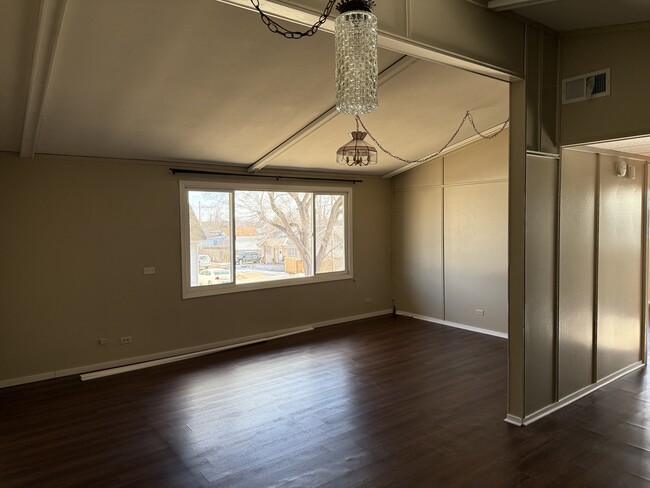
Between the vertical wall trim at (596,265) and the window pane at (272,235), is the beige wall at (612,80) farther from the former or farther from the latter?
the window pane at (272,235)

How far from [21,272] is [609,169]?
20.0ft

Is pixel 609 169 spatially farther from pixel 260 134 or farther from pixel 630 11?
pixel 260 134

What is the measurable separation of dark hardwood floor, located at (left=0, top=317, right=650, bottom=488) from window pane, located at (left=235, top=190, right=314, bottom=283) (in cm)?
158

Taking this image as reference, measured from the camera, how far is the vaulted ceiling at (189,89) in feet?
9.14

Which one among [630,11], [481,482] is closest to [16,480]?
[481,482]

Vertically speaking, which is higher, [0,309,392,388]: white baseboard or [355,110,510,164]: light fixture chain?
[355,110,510,164]: light fixture chain

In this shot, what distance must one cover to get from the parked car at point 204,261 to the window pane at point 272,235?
424mm

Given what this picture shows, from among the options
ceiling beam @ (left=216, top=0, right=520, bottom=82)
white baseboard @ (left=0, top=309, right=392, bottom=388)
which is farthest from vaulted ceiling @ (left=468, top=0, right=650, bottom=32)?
white baseboard @ (left=0, top=309, right=392, bottom=388)

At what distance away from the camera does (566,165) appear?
389cm

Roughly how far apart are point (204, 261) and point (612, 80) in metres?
4.82

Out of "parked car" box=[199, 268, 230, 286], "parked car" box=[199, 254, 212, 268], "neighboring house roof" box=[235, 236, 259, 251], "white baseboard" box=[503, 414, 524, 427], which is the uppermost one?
"neighboring house roof" box=[235, 236, 259, 251]

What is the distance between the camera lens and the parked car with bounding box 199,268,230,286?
232 inches

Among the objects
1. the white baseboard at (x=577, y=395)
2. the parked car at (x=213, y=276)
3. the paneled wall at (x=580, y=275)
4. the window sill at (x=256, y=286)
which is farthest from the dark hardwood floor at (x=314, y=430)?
the parked car at (x=213, y=276)

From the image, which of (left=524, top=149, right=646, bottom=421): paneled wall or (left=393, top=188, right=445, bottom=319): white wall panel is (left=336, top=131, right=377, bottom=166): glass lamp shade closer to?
(left=524, top=149, right=646, bottom=421): paneled wall
